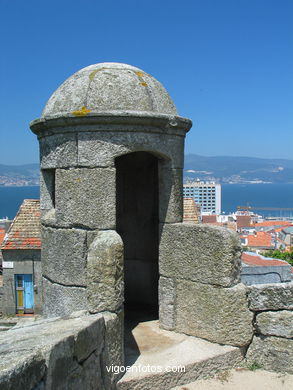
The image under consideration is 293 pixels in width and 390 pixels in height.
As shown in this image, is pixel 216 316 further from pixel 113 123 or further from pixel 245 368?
pixel 113 123

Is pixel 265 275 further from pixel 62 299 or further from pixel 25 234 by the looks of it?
pixel 62 299

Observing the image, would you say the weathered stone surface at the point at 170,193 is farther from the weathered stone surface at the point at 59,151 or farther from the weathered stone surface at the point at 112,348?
the weathered stone surface at the point at 112,348

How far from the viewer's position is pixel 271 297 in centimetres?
520

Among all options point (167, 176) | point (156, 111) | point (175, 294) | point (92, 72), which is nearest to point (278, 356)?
point (175, 294)

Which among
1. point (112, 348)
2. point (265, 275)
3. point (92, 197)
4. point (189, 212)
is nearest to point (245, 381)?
point (112, 348)

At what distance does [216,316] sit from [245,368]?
72 cm

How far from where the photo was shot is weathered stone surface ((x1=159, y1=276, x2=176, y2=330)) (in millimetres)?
5672

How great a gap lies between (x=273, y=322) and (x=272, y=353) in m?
0.38

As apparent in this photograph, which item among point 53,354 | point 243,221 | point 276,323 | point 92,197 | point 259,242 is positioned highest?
point 92,197

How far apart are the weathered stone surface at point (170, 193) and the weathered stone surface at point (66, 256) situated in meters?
1.22

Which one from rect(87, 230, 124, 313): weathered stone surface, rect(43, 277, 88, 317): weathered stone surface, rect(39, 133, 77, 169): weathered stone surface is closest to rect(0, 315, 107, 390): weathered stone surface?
rect(87, 230, 124, 313): weathered stone surface

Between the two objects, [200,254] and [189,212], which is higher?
[200,254]

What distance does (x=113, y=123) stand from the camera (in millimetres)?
4902

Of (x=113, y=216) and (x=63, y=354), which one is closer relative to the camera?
(x=63, y=354)
